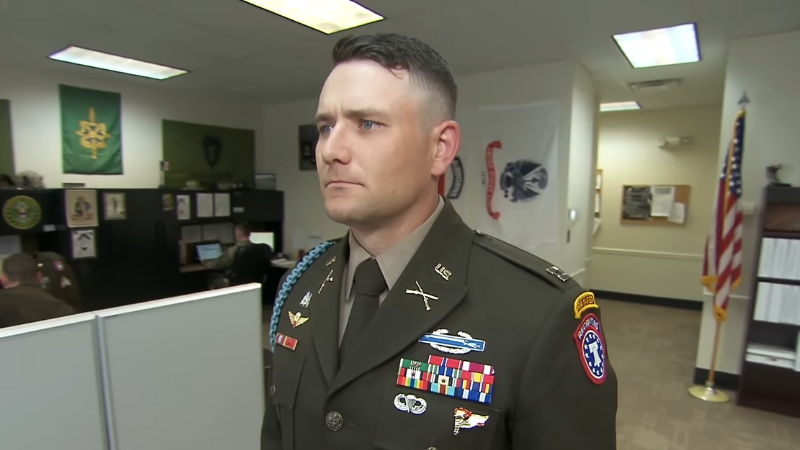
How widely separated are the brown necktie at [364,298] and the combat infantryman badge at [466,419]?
8.5 inches

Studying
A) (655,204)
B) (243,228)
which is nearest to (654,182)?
(655,204)

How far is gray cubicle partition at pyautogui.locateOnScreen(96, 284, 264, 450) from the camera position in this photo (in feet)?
4.67

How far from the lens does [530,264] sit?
2.54ft

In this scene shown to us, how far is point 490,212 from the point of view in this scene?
13.1 feet

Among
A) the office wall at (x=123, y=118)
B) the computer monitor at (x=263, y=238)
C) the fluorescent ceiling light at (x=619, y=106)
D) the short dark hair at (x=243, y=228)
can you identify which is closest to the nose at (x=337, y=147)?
the office wall at (x=123, y=118)

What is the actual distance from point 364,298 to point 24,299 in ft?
7.98

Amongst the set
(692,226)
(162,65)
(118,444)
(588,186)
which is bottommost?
(118,444)

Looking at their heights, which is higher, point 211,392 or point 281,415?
point 281,415

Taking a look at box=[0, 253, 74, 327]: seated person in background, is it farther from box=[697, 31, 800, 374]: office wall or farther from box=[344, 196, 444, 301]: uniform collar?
box=[697, 31, 800, 374]: office wall

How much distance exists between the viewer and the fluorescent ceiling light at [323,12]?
2.62m

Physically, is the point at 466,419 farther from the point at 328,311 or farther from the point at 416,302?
the point at 328,311

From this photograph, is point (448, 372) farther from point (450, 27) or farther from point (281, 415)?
point (450, 27)

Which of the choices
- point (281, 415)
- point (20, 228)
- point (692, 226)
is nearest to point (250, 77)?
point (20, 228)

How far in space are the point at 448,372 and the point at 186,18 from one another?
298 centimetres
